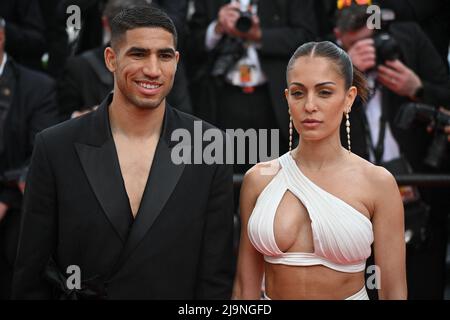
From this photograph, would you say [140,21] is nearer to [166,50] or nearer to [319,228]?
[166,50]

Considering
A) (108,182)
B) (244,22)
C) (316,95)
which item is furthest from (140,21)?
(244,22)

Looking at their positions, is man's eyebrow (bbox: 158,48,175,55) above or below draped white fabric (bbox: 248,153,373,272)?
above

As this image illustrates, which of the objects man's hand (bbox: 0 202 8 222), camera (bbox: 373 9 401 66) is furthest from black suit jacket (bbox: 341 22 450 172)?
man's hand (bbox: 0 202 8 222)

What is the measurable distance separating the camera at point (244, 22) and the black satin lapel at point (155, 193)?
5.84 feet

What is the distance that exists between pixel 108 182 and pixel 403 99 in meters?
2.19

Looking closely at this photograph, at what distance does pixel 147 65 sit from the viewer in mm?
3047

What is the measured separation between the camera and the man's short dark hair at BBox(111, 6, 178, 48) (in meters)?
3.08

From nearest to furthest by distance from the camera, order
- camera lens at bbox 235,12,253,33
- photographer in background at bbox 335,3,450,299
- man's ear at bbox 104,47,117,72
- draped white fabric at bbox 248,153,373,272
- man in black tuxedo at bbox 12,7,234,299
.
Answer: draped white fabric at bbox 248,153,373,272, man in black tuxedo at bbox 12,7,234,299, man's ear at bbox 104,47,117,72, photographer in background at bbox 335,3,450,299, camera lens at bbox 235,12,253,33

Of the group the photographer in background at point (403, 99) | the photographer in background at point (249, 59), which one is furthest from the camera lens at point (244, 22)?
the photographer in background at point (403, 99)

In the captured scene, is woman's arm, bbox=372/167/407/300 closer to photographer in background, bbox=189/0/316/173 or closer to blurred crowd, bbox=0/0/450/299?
blurred crowd, bbox=0/0/450/299

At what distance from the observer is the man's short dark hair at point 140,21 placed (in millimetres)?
3076

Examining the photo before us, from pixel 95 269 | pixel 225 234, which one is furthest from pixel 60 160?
pixel 225 234
